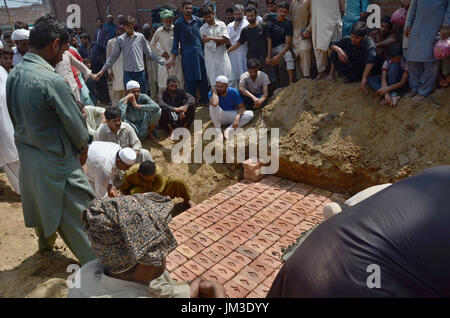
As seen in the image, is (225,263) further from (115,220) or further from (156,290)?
(115,220)

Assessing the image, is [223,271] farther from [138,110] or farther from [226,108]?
Answer: [138,110]

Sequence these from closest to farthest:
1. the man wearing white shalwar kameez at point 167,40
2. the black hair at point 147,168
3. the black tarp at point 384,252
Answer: the black tarp at point 384,252 → the black hair at point 147,168 → the man wearing white shalwar kameez at point 167,40

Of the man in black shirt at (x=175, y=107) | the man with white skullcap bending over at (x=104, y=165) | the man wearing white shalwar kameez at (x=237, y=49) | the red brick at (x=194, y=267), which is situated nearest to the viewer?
the red brick at (x=194, y=267)

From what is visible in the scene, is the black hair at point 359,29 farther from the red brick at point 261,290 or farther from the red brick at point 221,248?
the red brick at point 261,290

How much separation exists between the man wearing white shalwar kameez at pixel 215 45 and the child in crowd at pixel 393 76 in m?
2.83

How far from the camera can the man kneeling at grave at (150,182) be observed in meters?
4.21

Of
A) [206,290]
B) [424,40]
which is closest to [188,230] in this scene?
[206,290]

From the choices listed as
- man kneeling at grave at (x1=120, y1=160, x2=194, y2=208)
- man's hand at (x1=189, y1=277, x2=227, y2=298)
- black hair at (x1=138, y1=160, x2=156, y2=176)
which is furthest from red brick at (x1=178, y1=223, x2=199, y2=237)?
man's hand at (x1=189, y1=277, x2=227, y2=298)

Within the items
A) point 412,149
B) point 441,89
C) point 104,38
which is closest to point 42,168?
point 412,149

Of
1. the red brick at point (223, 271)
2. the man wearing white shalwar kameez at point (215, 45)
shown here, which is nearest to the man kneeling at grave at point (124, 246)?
the red brick at point (223, 271)

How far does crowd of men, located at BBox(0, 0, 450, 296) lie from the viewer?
167cm

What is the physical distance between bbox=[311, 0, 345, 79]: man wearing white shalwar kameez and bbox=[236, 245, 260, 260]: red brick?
139 inches

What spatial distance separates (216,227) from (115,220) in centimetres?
273

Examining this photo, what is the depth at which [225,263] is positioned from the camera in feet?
11.8
